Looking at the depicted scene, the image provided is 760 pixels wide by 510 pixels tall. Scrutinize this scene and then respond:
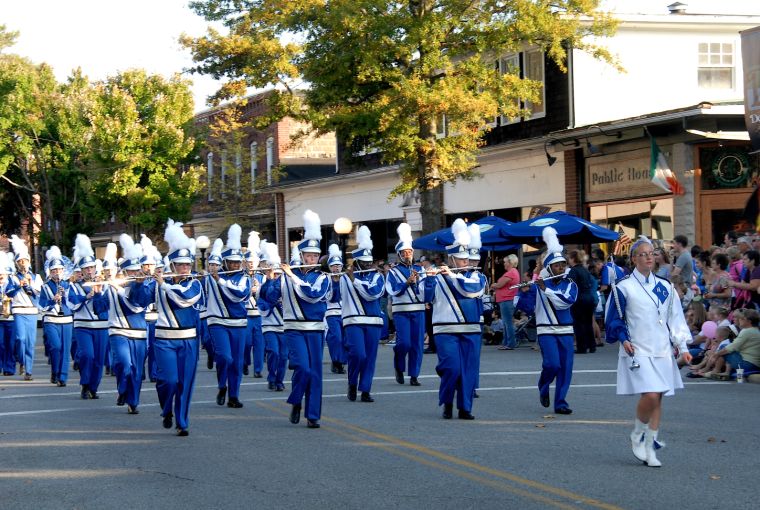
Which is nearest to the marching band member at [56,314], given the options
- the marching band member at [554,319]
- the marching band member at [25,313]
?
the marching band member at [25,313]

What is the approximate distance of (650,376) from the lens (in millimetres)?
9828

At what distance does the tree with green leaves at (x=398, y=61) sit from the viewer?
2608 cm

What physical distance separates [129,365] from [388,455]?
17.8ft

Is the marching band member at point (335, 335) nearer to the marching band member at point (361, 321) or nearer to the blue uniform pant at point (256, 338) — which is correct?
the blue uniform pant at point (256, 338)

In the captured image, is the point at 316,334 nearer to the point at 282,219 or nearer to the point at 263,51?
the point at 263,51

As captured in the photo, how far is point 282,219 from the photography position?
154 ft

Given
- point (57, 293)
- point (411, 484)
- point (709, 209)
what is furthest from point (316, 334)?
point (709, 209)

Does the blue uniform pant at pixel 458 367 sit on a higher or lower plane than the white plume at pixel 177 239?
lower

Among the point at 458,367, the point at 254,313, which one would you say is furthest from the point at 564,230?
the point at 458,367

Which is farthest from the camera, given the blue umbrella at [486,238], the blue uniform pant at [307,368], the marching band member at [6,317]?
the blue umbrella at [486,238]

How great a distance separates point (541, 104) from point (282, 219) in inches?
711

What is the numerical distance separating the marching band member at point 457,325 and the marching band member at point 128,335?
3.81m

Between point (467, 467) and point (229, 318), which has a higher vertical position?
point (229, 318)

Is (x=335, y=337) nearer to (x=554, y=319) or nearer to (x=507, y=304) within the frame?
(x=507, y=304)
